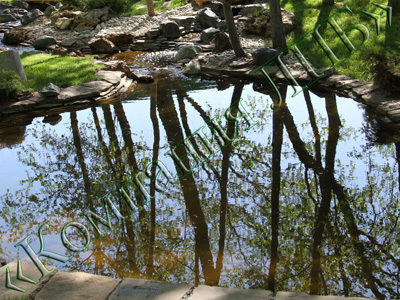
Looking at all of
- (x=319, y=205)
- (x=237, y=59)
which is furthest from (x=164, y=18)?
(x=319, y=205)

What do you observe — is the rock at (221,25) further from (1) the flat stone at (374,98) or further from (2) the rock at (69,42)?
(1) the flat stone at (374,98)

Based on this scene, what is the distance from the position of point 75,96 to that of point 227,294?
25.5 feet

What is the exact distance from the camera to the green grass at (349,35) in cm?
1030

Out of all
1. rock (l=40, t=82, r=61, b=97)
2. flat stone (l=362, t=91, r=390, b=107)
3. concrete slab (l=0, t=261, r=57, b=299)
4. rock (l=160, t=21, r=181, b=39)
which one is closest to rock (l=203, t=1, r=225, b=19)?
rock (l=160, t=21, r=181, b=39)

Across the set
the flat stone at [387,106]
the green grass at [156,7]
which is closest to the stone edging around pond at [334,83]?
the flat stone at [387,106]

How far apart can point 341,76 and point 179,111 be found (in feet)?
12.3

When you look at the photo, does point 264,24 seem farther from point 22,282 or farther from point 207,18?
point 22,282

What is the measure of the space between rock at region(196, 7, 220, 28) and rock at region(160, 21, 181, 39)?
1.05 metres

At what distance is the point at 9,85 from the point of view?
31.8ft

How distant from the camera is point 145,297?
3652 millimetres

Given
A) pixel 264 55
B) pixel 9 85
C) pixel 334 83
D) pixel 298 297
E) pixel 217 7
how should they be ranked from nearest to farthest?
pixel 298 297 < pixel 9 85 < pixel 334 83 < pixel 264 55 < pixel 217 7

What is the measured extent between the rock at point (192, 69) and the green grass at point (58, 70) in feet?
7.97

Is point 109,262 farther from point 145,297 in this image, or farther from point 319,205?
point 319,205

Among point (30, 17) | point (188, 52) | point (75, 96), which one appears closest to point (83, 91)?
point (75, 96)
